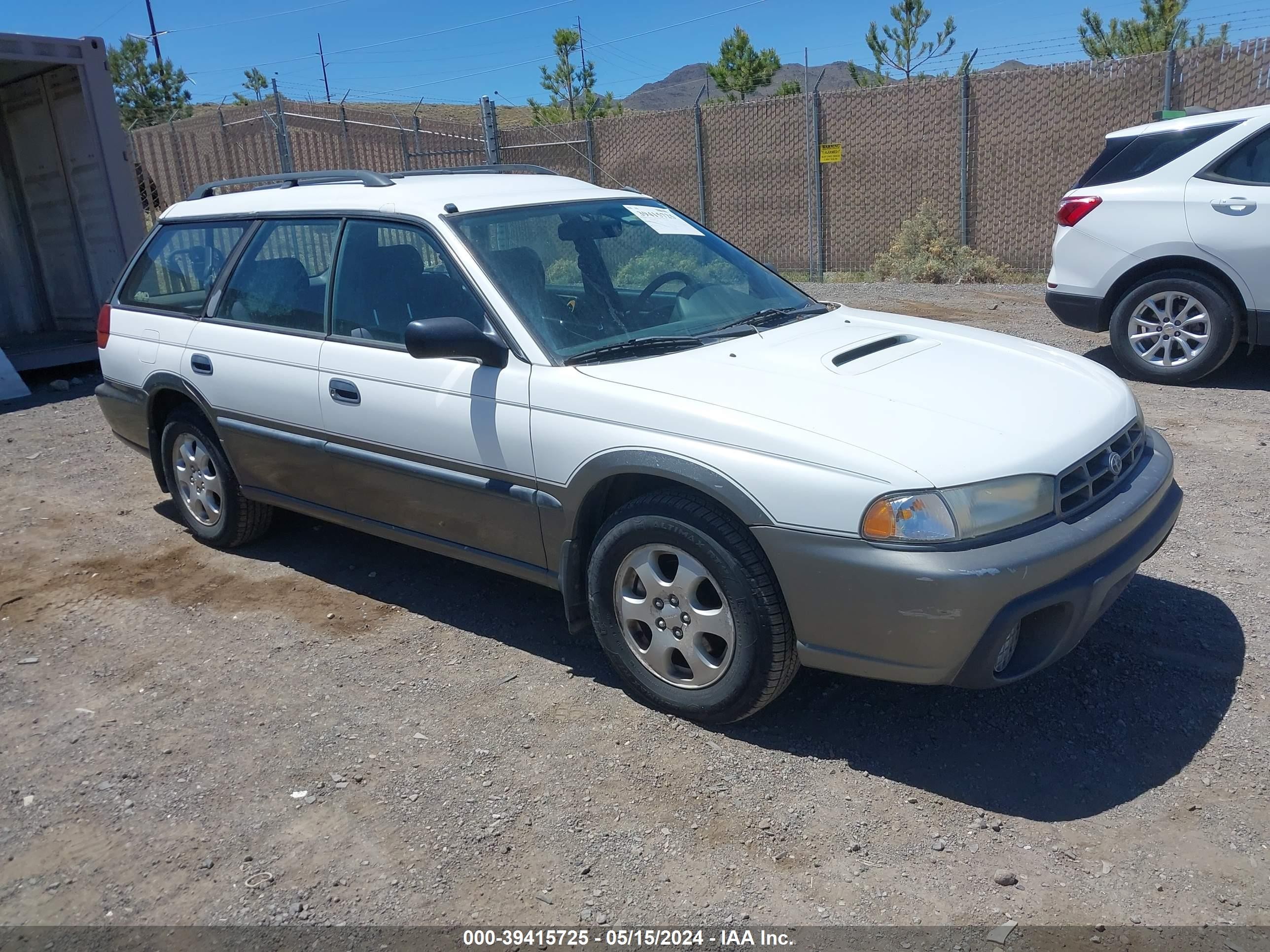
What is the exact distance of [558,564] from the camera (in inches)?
148

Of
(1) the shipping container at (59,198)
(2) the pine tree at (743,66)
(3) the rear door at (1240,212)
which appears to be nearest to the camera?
(3) the rear door at (1240,212)

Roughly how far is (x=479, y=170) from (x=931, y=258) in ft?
32.6

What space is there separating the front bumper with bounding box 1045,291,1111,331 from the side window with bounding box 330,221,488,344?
5.42 m

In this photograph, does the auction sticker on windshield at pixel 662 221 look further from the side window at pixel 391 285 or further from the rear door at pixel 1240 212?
the rear door at pixel 1240 212

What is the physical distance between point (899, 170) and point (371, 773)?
13253 millimetres

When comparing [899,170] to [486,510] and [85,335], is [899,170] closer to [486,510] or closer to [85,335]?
[85,335]

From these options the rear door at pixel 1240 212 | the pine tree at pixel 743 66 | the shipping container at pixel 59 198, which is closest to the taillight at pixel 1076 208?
the rear door at pixel 1240 212

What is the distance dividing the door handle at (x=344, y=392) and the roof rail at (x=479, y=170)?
1.13 meters

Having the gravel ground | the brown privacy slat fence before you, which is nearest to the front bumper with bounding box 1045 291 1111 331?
the gravel ground

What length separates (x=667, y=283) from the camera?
430cm

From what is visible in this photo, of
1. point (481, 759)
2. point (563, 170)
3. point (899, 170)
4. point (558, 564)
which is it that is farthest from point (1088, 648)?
point (563, 170)

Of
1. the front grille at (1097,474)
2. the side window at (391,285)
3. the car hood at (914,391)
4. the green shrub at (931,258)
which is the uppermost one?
the side window at (391,285)

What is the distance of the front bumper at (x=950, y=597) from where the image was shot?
289 centimetres

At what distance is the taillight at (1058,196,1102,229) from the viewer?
297 inches
